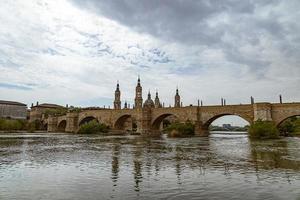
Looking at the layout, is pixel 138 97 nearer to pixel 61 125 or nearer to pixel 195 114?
pixel 61 125

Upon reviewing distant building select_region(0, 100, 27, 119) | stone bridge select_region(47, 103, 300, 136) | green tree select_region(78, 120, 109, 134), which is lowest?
green tree select_region(78, 120, 109, 134)

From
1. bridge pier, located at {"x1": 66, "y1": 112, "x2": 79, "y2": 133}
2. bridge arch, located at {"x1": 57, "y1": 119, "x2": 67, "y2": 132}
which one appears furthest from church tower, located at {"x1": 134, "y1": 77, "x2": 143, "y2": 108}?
bridge arch, located at {"x1": 57, "y1": 119, "x2": 67, "y2": 132}

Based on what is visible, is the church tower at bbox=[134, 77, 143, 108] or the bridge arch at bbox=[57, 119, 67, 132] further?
the bridge arch at bbox=[57, 119, 67, 132]

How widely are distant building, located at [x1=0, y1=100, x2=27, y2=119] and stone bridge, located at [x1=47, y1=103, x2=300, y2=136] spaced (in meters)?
52.5

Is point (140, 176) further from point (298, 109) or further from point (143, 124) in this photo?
point (143, 124)

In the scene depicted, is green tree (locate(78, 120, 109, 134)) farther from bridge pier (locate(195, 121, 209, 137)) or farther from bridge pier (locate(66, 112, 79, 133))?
bridge pier (locate(195, 121, 209, 137))

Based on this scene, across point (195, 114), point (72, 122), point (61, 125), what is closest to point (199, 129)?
point (195, 114)

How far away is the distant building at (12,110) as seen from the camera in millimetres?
139875

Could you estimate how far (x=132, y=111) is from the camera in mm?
82375

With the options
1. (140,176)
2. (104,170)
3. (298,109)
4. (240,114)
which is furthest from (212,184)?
(240,114)

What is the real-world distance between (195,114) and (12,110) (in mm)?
110345

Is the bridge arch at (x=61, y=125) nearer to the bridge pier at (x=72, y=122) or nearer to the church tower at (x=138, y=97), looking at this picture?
the bridge pier at (x=72, y=122)

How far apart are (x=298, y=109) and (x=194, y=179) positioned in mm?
44923

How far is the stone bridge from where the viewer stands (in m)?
51.7
